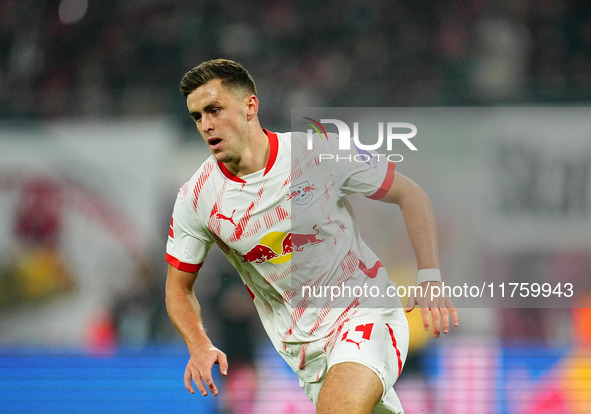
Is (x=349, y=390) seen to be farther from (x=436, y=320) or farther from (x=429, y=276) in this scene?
(x=429, y=276)

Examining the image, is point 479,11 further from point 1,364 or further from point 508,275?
point 1,364

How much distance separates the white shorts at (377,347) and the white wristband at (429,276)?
251 millimetres

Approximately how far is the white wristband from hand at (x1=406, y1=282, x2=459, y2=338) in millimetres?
51

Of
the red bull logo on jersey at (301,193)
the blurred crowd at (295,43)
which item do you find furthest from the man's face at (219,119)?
the blurred crowd at (295,43)

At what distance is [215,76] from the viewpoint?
10.4 feet

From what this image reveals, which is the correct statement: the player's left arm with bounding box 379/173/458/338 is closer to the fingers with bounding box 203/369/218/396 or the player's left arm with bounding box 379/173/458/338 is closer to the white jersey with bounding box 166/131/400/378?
the white jersey with bounding box 166/131/400/378

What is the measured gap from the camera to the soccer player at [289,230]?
3.13 metres

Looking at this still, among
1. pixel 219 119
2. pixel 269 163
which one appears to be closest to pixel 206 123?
pixel 219 119

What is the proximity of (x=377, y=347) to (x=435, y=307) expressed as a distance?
0.34m

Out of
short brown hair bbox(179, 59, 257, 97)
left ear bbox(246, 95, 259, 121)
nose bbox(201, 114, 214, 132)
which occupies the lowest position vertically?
nose bbox(201, 114, 214, 132)

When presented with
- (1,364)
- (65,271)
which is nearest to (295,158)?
(65,271)

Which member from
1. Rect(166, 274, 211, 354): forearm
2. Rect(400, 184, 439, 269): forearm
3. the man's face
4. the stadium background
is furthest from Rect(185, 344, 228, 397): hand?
the stadium background

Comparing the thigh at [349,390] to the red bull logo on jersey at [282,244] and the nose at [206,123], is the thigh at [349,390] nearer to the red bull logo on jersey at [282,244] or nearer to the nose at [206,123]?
the red bull logo on jersey at [282,244]

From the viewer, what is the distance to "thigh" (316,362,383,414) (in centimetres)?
273
